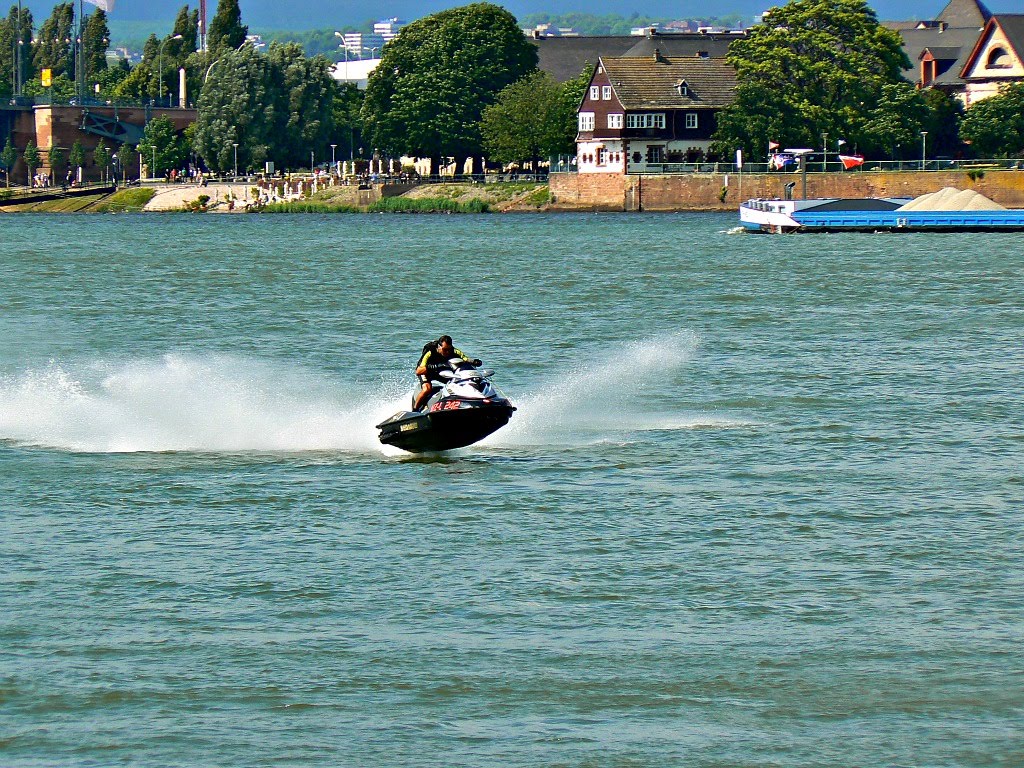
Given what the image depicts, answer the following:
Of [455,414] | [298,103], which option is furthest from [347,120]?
[455,414]

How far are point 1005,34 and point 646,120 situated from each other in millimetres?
32236

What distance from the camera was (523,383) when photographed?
123 feet

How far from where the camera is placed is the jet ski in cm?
2588

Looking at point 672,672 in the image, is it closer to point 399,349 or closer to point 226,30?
point 399,349

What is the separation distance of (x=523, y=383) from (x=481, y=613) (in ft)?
63.2

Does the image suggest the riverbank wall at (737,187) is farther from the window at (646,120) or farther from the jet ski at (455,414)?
the jet ski at (455,414)

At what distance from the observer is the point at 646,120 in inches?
5832

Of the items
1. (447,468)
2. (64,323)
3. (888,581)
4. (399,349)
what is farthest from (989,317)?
(888,581)

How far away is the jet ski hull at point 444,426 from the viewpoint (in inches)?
1022

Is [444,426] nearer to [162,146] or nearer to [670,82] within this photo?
[670,82]

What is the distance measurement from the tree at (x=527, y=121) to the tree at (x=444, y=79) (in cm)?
219

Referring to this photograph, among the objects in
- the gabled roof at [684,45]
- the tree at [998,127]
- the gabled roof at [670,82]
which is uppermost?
the gabled roof at [684,45]

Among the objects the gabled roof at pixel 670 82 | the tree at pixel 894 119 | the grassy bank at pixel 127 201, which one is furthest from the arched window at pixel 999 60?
the grassy bank at pixel 127 201

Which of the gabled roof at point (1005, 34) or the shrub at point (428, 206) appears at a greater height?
the gabled roof at point (1005, 34)
